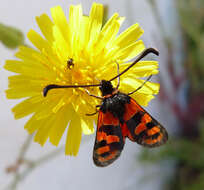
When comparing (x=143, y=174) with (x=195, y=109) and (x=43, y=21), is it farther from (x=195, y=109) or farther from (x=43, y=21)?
(x=43, y=21)

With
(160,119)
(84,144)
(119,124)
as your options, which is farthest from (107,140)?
(160,119)

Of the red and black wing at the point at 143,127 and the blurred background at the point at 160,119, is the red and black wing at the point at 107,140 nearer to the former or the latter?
the red and black wing at the point at 143,127

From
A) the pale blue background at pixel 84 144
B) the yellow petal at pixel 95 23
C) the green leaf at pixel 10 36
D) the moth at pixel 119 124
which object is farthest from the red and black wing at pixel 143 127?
the pale blue background at pixel 84 144

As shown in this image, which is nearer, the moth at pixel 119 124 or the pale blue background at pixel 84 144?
the moth at pixel 119 124

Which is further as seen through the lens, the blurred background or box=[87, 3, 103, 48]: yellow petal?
the blurred background

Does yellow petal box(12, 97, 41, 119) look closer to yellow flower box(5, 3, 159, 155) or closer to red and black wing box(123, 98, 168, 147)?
yellow flower box(5, 3, 159, 155)

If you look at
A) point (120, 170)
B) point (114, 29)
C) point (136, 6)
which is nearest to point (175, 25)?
point (136, 6)

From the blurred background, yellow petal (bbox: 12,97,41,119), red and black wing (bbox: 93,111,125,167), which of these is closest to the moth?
red and black wing (bbox: 93,111,125,167)
